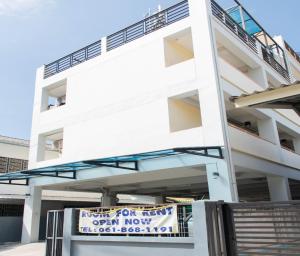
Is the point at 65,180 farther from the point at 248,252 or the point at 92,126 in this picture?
the point at 248,252

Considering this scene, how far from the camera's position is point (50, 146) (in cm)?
2431

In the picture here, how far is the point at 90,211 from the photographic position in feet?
31.4

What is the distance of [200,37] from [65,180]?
9533 mm

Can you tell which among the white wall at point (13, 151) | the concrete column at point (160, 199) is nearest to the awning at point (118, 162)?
the white wall at point (13, 151)

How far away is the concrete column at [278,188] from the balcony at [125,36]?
8959 mm

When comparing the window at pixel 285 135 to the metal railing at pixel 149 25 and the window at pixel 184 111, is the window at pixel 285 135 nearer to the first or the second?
the window at pixel 184 111

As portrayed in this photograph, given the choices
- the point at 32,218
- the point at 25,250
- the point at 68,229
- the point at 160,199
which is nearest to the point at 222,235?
the point at 68,229

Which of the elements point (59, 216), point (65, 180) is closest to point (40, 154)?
point (65, 180)

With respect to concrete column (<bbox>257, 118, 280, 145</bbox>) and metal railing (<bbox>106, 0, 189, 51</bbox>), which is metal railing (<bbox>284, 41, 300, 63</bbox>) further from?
metal railing (<bbox>106, 0, 189, 51</bbox>)

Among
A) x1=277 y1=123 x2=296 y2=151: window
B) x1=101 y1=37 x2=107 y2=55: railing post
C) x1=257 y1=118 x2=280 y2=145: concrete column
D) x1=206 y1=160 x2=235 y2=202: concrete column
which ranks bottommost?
x1=206 y1=160 x2=235 y2=202: concrete column

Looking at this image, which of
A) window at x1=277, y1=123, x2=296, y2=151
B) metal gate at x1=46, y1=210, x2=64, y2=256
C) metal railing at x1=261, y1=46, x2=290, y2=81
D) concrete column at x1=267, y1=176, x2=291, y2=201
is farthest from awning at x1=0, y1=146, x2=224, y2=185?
metal railing at x1=261, y1=46, x2=290, y2=81

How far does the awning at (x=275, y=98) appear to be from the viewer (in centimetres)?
809

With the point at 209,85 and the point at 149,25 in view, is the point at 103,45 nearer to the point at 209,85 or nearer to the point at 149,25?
the point at 149,25

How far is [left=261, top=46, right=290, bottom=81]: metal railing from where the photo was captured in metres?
18.3
